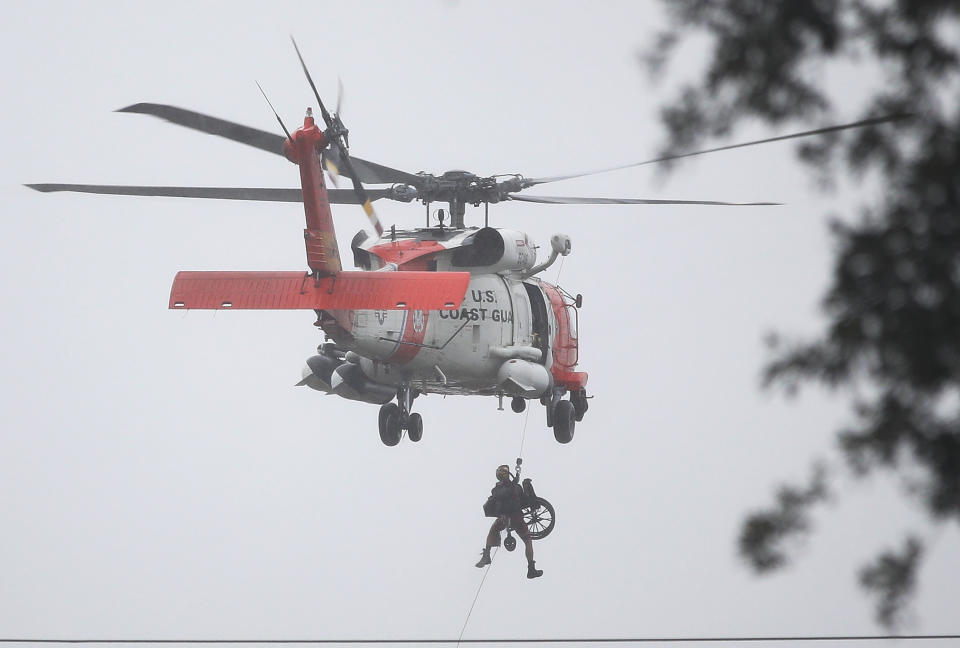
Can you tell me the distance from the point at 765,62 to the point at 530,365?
558 inches

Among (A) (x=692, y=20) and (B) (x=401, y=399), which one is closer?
(A) (x=692, y=20)

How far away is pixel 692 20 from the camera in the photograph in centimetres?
493

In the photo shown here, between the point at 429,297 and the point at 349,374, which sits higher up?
the point at 429,297

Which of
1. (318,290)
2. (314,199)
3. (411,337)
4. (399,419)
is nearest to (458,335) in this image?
(411,337)

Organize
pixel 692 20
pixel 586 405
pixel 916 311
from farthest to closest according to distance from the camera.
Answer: pixel 586 405
pixel 692 20
pixel 916 311

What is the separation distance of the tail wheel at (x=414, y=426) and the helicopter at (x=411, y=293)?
0.04 ft

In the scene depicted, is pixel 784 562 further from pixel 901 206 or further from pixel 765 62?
pixel 765 62

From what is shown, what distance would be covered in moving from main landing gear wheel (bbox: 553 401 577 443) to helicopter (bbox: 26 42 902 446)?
0.05 feet

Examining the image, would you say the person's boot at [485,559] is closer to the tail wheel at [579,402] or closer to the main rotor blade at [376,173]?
the tail wheel at [579,402]

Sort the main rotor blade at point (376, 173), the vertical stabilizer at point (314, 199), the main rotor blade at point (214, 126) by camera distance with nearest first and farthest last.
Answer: the main rotor blade at point (214, 126) < the vertical stabilizer at point (314, 199) < the main rotor blade at point (376, 173)

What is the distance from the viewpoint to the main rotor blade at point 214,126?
13.7 meters

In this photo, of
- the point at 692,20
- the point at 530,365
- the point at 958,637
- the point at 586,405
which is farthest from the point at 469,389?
the point at 692,20

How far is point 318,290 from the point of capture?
15906 mm

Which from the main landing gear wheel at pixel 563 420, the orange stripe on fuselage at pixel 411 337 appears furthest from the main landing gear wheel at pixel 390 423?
the main landing gear wheel at pixel 563 420
